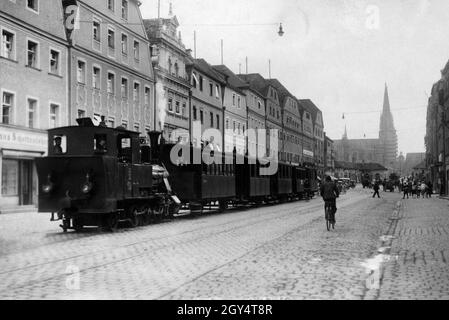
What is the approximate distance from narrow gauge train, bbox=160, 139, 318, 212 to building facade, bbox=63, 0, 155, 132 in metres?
9.66

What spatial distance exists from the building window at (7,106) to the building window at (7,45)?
178cm

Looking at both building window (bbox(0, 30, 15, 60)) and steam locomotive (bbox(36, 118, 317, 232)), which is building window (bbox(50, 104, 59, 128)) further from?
steam locomotive (bbox(36, 118, 317, 232))

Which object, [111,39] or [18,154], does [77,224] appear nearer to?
[18,154]

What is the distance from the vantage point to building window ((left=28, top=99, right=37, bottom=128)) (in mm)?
28172

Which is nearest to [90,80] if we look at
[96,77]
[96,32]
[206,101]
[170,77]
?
[96,77]

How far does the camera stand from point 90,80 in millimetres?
33094

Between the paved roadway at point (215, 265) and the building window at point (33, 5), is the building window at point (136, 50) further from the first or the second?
the paved roadway at point (215, 265)

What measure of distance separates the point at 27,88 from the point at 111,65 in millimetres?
8729

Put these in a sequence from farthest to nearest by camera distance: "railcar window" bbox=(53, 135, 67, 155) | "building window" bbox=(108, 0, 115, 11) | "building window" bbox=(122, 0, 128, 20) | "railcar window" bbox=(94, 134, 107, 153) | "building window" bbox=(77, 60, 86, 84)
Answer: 1. "building window" bbox=(122, 0, 128, 20)
2. "building window" bbox=(108, 0, 115, 11)
3. "building window" bbox=(77, 60, 86, 84)
4. "railcar window" bbox=(53, 135, 67, 155)
5. "railcar window" bbox=(94, 134, 107, 153)

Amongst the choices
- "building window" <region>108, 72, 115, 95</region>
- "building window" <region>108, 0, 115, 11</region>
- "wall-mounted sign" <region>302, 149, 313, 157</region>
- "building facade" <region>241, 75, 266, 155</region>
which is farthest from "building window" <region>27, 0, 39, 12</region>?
"wall-mounted sign" <region>302, 149, 313, 157</region>

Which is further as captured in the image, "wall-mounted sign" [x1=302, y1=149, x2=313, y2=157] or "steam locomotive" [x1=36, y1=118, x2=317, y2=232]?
"wall-mounted sign" [x1=302, y1=149, x2=313, y2=157]

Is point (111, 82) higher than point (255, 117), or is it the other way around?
point (255, 117)

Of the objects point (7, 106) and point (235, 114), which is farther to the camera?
point (235, 114)
